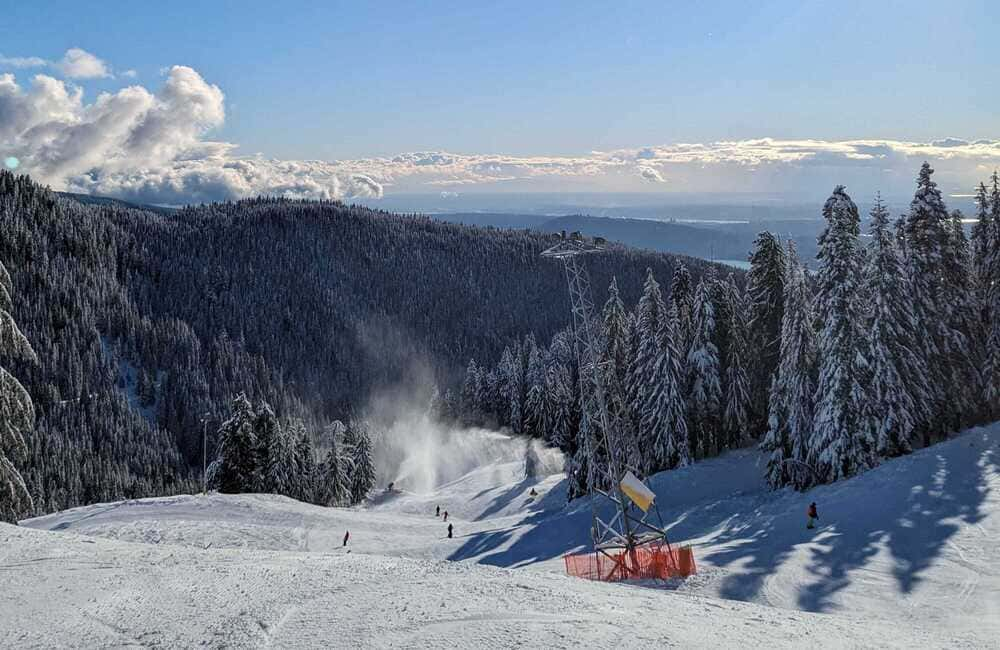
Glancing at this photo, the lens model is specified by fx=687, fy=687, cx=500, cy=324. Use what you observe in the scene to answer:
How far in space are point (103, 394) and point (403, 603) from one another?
6637 inches

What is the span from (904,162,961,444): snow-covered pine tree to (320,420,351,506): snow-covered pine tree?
163ft

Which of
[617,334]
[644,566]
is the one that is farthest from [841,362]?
[617,334]

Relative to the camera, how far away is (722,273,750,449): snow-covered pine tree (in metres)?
44.9

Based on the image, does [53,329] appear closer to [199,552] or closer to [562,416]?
[562,416]

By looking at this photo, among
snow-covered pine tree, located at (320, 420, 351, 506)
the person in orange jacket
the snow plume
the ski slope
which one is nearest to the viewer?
the ski slope

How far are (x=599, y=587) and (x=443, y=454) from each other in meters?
83.2

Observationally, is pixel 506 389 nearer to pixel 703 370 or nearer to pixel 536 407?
pixel 536 407

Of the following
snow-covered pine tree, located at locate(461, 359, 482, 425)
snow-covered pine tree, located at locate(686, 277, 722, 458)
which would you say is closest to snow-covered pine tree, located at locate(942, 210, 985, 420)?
snow-covered pine tree, located at locate(686, 277, 722, 458)

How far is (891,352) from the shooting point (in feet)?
112

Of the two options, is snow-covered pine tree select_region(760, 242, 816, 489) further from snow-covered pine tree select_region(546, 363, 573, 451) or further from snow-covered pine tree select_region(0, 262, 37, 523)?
snow-covered pine tree select_region(0, 262, 37, 523)

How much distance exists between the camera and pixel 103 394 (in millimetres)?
157000

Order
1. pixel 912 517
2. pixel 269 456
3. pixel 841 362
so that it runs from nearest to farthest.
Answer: pixel 912 517, pixel 841 362, pixel 269 456

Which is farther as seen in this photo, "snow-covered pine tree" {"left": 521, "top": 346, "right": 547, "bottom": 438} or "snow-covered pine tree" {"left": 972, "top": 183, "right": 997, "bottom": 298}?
"snow-covered pine tree" {"left": 521, "top": 346, "right": 547, "bottom": 438}

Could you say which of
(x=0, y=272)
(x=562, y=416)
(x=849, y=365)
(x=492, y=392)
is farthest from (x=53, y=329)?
(x=849, y=365)
